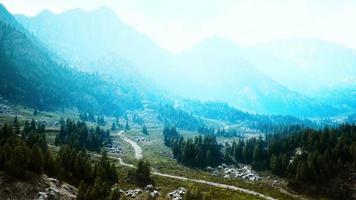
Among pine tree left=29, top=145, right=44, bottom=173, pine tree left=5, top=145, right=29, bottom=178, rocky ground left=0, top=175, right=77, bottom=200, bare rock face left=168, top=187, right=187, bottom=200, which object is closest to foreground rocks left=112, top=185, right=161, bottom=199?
bare rock face left=168, top=187, right=187, bottom=200

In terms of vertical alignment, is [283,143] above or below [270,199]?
above

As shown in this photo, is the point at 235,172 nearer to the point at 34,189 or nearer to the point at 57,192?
the point at 57,192

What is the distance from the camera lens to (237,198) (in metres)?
98.3

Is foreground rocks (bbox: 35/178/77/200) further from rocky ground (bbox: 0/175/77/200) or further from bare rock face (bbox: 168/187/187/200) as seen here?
bare rock face (bbox: 168/187/187/200)

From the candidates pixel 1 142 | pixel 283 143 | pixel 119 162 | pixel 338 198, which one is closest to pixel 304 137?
pixel 283 143

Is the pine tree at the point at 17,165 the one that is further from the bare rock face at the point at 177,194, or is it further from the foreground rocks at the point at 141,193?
the bare rock face at the point at 177,194

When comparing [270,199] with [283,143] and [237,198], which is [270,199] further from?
[283,143]

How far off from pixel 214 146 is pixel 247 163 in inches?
643

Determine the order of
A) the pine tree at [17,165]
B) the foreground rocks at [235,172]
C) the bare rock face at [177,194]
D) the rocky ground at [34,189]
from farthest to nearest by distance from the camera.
Answer: the foreground rocks at [235,172] < the bare rock face at [177,194] < the pine tree at [17,165] < the rocky ground at [34,189]

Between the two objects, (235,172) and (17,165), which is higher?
(17,165)

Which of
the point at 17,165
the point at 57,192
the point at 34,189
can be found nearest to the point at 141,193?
the point at 57,192

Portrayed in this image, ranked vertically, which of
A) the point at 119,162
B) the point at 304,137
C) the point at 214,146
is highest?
the point at 304,137

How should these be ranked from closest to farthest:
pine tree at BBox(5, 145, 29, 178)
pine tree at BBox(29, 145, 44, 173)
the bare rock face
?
pine tree at BBox(5, 145, 29, 178) < pine tree at BBox(29, 145, 44, 173) < the bare rock face

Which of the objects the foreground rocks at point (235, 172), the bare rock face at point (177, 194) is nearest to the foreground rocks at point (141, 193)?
the bare rock face at point (177, 194)
